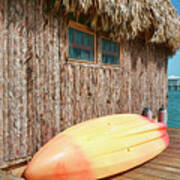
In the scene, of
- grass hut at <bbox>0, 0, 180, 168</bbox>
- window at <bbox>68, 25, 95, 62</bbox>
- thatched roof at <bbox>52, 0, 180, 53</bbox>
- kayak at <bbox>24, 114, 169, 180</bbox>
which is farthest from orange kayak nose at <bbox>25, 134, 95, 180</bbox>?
thatched roof at <bbox>52, 0, 180, 53</bbox>

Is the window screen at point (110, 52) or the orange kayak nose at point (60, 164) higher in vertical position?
the window screen at point (110, 52)

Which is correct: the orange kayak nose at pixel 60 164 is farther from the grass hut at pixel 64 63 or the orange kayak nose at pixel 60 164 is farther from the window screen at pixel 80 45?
the window screen at pixel 80 45

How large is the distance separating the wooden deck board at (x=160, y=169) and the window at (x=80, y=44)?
2126mm

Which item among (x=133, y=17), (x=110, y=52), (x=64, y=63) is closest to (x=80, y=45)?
(x=64, y=63)

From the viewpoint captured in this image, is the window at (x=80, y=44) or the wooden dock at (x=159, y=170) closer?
the wooden dock at (x=159, y=170)

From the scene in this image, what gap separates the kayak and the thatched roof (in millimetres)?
1797

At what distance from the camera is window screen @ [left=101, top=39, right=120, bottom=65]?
4.83 meters

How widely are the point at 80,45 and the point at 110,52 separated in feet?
3.21

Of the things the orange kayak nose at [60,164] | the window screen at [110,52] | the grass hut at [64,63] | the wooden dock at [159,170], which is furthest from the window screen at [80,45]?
the wooden dock at [159,170]

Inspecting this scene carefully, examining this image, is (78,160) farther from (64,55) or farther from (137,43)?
(137,43)

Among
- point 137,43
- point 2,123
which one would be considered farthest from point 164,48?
point 2,123

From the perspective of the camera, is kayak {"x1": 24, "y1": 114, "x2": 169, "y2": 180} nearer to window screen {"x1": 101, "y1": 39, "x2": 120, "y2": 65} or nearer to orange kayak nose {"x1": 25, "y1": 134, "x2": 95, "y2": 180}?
orange kayak nose {"x1": 25, "y1": 134, "x2": 95, "y2": 180}

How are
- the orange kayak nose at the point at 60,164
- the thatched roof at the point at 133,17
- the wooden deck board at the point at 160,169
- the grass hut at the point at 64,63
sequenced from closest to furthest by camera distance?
the orange kayak nose at the point at 60,164
the grass hut at the point at 64,63
the wooden deck board at the point at 160,169
the thatched roof at the point at 133,17

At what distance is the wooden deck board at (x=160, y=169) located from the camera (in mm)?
3182
